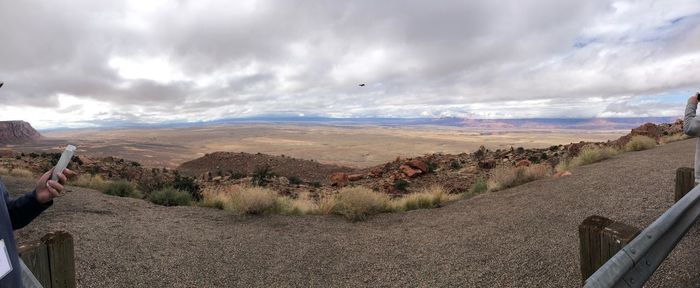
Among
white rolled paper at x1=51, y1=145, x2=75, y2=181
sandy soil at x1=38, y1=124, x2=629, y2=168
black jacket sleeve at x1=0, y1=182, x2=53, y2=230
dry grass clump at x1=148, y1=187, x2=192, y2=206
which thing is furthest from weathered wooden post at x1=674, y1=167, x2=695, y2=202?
sandy soil at x1=38, y1=124, x2=629, y2=168

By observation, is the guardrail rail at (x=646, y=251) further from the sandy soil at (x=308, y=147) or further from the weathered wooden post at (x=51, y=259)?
the sandy soil at (x=308, y=147)

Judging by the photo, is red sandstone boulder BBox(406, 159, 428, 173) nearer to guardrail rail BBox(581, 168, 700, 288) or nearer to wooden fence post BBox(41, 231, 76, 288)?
guardrail rail BBox(581, 168, 700, 288)

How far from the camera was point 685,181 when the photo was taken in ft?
17.3

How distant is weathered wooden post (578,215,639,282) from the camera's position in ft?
7.61

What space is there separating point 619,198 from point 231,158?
32.0m

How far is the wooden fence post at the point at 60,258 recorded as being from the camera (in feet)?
9.43

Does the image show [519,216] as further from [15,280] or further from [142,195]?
[142,195]

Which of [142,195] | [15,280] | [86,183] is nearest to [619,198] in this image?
[15,280]

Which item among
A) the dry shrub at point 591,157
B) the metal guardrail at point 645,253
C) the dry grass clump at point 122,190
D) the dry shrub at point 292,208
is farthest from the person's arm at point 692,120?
the dry grass clump at point 122,190

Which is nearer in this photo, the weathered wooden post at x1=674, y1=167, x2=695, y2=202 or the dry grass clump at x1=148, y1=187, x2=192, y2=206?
the weathered wooden post at x1=674, y1=167, x2=695, y2=202

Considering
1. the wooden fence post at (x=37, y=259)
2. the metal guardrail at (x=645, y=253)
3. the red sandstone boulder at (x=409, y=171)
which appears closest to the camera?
the metal guardrail at (x=645, y=253)

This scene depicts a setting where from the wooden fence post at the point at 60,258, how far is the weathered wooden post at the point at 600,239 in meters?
3.70

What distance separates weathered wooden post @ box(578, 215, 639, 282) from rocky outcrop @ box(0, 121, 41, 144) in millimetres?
133980

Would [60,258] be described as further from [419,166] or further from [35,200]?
[419,166]
